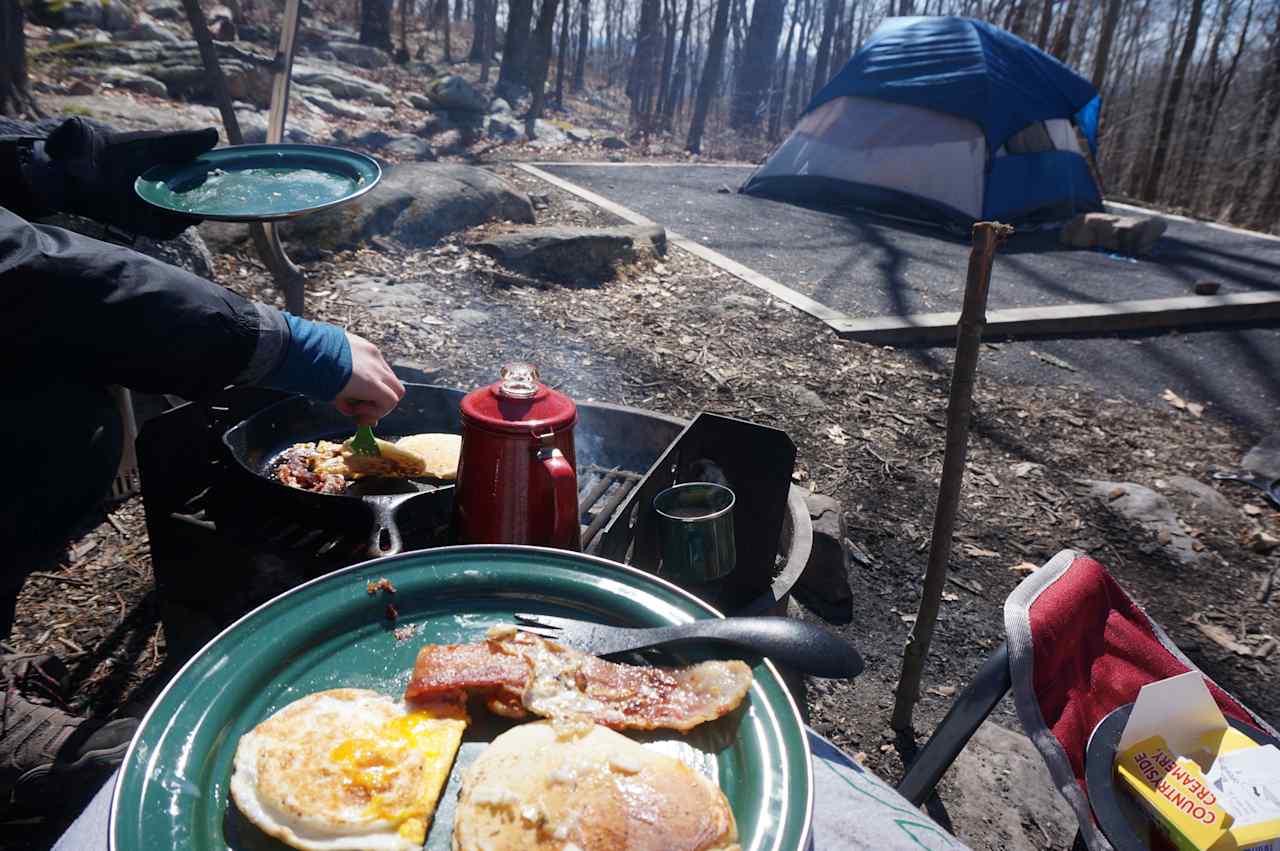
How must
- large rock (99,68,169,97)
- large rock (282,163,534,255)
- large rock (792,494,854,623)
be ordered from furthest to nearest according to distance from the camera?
large rock (99,68,169,97) → large rock (282,163,534,255) → large rock (792,494,854,623)

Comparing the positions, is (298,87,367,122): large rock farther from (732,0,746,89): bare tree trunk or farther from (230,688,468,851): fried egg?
(732,0,746,89): bare tree trunk

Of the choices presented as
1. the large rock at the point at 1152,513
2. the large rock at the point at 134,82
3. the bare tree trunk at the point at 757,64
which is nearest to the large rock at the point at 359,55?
the large rock at the point at 134,82

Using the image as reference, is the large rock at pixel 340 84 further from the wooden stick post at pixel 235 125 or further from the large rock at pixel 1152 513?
the large rock at pixel 1152 513

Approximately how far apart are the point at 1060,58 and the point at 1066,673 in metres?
17.1

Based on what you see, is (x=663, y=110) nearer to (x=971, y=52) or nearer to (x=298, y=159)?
(x=971, y=52)

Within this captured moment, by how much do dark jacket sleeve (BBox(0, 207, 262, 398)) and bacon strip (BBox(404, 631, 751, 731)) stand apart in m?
0.97

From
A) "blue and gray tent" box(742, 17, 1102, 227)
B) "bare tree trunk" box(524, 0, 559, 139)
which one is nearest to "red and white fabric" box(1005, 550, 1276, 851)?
"blue and gray tent" box(742, 17, 1102, 227)

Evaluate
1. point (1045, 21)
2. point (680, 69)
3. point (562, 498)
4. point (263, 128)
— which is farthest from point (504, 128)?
point (562, 498)

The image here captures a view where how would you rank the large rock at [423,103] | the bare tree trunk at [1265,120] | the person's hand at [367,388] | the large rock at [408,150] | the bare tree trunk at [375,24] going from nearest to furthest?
1. the person's hand at [367,388]
2. the large rock at [408,150]
3. the bare tree trunk at [1265,120]
4. the large rock at [423,103]
5. the bare tree trunk at [375,24]

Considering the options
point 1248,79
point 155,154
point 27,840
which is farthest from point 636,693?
point 1248,79

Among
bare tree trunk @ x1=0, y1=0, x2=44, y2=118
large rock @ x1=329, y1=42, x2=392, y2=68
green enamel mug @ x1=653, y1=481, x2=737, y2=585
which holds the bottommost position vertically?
green enamel mug @ x1=653, y1=481, x2=737, y2=585

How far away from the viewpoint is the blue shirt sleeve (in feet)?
6.13

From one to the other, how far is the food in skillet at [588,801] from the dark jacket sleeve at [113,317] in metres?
1.20

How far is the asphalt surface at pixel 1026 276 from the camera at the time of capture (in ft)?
21.0
